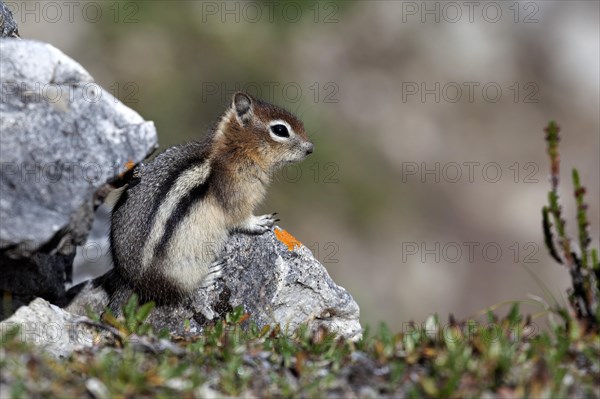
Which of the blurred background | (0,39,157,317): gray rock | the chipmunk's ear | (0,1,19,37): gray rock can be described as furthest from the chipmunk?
the blurred background

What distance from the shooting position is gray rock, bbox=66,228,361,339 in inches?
300

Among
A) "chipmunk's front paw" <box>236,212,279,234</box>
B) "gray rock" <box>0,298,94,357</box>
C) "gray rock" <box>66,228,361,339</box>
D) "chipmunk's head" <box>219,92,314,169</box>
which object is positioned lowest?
"gray rock" <box>0,298,94,357</box>

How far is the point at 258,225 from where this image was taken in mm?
8211

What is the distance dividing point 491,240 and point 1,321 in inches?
598

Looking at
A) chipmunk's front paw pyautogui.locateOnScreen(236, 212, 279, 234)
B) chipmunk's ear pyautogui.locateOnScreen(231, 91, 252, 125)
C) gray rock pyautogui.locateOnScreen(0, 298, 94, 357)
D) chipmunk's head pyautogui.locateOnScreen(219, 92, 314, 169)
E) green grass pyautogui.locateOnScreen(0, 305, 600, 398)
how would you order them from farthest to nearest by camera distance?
chipmunk's ear pyautogui.locateOnScreen(231, 91, 252, 125)
chipmunk's head pyautogui.locateOnScreen(219, 92, 314, 169)
chipmunk's front paw pyautogui.locateOnScreen(236, 212, 279, 234)
gray rock pyautogui.locateOnScreen(0, 298, 94, 357)
green grass pyautogui.locateOnScreen(0, 305, 600, 398)

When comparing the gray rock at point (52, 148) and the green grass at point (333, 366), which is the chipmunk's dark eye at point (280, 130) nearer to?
the gray rock at point (52, 148)

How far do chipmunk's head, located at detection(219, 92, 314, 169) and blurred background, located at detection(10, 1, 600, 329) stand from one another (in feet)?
25.3

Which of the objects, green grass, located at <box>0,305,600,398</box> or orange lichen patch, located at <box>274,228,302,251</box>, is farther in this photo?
orange lichen patch, located at <box>274,228,302,251</box>

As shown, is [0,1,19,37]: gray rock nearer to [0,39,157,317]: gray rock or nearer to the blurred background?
[0,39,157,317]: gray rock

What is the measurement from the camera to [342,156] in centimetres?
1884

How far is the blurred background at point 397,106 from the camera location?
58.4ft

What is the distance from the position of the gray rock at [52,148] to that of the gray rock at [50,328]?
234 mm

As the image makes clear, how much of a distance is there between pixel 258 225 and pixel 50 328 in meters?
2.61

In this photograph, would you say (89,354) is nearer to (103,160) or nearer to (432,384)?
(103,160)
